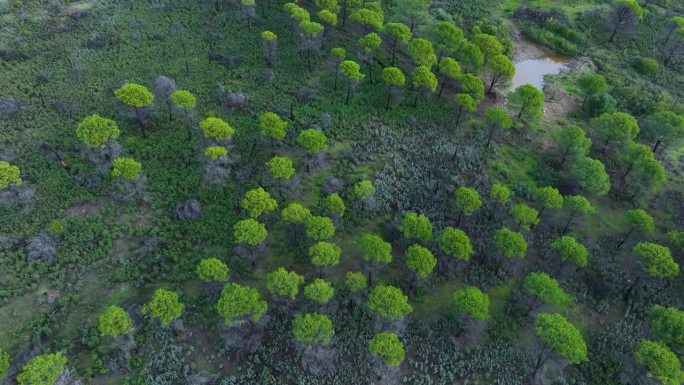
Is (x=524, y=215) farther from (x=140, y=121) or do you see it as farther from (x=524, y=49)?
(x=140, y=121)

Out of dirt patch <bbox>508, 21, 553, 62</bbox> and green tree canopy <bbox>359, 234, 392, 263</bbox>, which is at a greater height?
dirt patch <bbox>508, 21, 553, 62</bbox>

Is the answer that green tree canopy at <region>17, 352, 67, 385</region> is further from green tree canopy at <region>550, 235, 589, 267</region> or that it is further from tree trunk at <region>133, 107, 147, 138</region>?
green tree canopy at <region>550, 235, 589, 267</region>

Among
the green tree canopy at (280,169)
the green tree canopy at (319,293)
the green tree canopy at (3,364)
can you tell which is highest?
the green tree canopy at (280,169)

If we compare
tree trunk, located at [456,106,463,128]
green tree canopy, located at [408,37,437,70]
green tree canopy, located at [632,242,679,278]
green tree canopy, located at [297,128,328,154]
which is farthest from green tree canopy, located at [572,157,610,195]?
green tree canopy, located at [297,128,328,154]

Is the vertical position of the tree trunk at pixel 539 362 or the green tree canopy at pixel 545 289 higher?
the green tree canopy at pixel 545 289

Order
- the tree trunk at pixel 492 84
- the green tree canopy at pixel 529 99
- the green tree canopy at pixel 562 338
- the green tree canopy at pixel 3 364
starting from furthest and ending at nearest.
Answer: the tree trunk at pixel 492 84, the green tree canopy at pixel 529 99, the green tree canopy at pixel 562 338, the green tree canopy at pixel 3 364

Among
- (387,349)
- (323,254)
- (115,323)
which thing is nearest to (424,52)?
(323,254)

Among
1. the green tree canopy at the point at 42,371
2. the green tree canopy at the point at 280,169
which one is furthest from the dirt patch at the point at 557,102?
the green tree canopy at the point at 42,371

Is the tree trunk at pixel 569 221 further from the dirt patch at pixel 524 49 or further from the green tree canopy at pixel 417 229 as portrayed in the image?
the dirt patch at pixel 524 49
